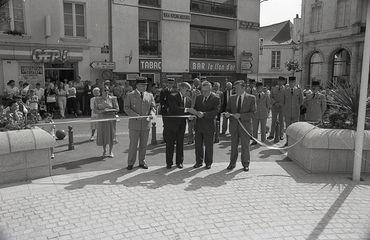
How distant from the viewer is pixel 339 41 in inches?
1152

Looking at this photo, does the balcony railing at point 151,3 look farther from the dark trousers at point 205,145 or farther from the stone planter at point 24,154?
the stone planter at point 24,154

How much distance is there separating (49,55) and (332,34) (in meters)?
22.3

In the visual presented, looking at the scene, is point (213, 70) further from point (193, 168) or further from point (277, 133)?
point (193, 168)

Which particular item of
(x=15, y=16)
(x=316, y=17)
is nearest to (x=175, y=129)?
(x=15, y=16)

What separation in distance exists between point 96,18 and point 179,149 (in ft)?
49.6

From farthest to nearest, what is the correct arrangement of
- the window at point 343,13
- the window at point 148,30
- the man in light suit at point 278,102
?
the window at point 343,13 < the window at point 148,30 < the man in light suit at point 278,102

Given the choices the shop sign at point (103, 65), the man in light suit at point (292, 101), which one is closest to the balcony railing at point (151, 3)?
the shop sign at point (103, 65)

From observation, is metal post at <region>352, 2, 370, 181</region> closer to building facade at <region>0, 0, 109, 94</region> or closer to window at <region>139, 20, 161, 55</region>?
building facade at <region>0, 0, 109, 94</region>

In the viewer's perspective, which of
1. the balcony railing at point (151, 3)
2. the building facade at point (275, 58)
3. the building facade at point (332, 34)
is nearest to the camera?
the balcony railing at point (151, 3)

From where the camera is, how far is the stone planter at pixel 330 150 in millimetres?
7234

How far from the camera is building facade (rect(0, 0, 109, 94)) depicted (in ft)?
59.9

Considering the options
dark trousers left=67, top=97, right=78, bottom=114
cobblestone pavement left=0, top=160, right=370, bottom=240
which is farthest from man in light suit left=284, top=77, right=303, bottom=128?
dark trousers left=67, top=97, right=78, bottom=114

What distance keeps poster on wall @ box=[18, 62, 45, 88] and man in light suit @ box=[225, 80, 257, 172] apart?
552 inches

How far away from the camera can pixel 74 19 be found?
1992 cm
